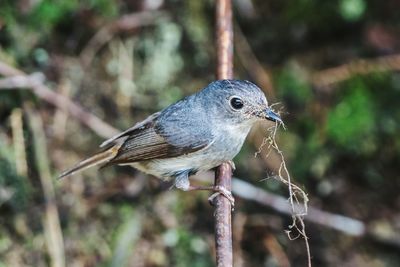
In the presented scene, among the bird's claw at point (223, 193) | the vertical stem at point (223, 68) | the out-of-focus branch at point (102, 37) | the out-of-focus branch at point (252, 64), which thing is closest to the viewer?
the vertical stem at point (223, 68)

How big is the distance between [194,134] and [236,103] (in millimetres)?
386

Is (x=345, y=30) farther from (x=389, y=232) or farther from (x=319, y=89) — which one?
(x=389, y=232)

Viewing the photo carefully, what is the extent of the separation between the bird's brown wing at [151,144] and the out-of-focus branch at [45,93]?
0.72 meters

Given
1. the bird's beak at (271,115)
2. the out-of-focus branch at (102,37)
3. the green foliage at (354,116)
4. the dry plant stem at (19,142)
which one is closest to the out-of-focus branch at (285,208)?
the green foliage at (354,116)

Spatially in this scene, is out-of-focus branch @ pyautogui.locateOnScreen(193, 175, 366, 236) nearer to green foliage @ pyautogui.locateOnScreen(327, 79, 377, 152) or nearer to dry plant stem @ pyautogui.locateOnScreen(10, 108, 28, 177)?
green foliage @ pyautogui.locateOnScreen(327, 79, 377, 152)

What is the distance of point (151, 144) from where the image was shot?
4938 millimetres

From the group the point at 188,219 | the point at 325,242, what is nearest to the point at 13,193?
the point at 188,219

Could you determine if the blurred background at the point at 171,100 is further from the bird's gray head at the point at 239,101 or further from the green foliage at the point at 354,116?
the bird's gray head at the point at 239,101

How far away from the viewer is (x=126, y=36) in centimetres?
688

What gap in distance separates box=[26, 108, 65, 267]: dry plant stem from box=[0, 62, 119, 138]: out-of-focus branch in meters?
0.22

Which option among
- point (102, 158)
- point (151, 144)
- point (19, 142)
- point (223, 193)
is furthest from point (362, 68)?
point (19, 142)

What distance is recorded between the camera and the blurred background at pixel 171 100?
5.88m

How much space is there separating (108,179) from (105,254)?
29.6 inches

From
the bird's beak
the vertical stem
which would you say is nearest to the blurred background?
the vertical stem
